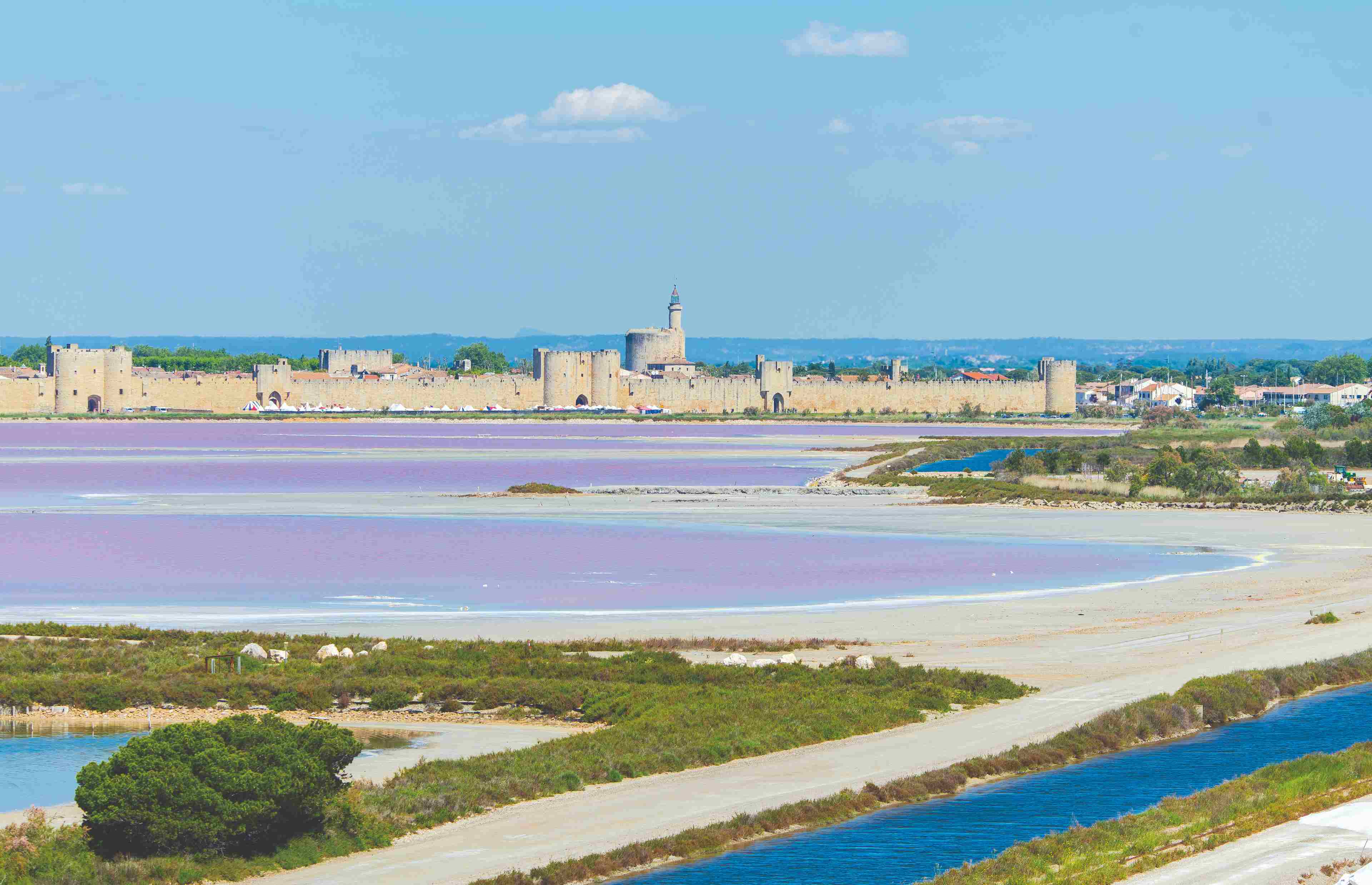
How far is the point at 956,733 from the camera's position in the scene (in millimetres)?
11586

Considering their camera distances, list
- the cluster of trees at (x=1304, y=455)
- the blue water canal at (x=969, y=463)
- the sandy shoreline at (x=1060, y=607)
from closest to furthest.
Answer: the sandy shoreline at (x=1060, y=607) < the cluster of trees at (x=1304, y=455) < the blue water canal at (x=969, y=463)

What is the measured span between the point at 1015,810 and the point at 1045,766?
1071mm

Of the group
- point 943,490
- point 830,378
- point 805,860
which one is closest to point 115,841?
point 805,860

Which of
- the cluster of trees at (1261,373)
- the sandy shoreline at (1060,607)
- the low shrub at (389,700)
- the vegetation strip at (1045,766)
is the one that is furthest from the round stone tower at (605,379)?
the low shrub at (389,700)

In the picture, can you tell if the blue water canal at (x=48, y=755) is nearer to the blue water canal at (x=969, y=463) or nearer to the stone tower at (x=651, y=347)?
the blue water canal at (x=969, y=463)

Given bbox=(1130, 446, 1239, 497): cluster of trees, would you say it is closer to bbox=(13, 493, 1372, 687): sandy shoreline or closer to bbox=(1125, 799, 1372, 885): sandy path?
bbox=(13, 493, 1372, 687): sandy shoreline

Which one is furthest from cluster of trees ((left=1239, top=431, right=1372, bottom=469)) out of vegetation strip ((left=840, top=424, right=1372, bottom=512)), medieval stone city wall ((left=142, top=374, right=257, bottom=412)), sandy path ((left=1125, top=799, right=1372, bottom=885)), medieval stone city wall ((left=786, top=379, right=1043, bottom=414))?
medieval stone city wall ((left=142, top=374, right=257, bottom=412))

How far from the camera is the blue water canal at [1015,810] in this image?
8.95m

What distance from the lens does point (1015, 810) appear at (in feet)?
33.3

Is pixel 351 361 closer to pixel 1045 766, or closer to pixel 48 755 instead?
pixel 48 755

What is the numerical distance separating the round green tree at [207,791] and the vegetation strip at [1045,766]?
117 centimetres

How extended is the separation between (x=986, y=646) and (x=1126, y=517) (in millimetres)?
15741

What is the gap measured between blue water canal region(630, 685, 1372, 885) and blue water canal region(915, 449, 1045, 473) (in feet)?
96.6

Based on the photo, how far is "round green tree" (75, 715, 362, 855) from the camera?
8398 mm
